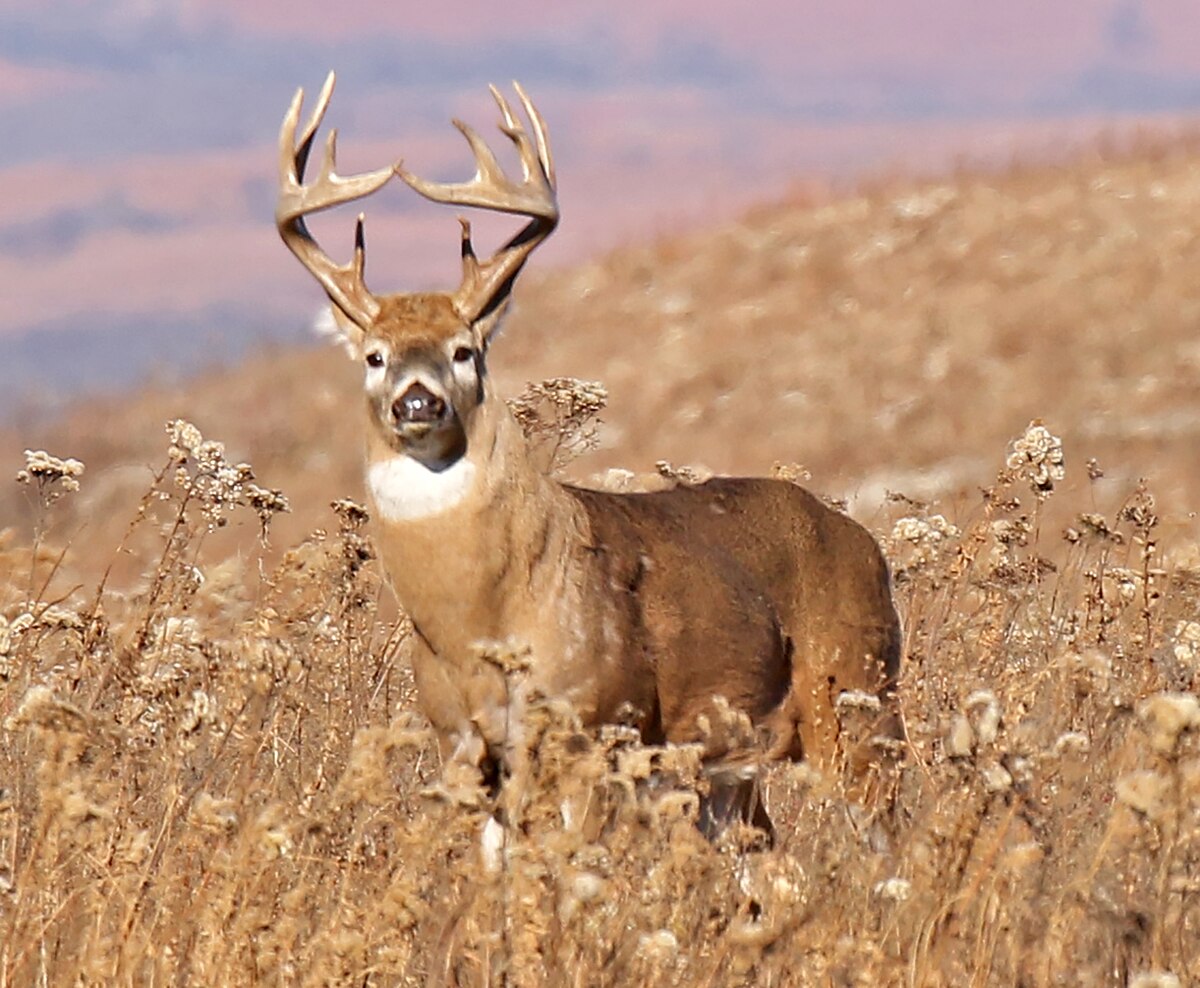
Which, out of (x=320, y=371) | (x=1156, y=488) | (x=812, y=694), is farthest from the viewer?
(x=320, y=371)

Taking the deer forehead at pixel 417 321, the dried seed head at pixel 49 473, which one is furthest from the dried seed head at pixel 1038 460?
the dried seed head at pixel 49 473

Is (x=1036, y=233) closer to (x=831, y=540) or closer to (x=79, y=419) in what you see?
(x=79, y=419)

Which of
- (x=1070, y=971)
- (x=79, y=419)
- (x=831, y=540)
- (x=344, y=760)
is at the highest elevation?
(x=79, y=419)

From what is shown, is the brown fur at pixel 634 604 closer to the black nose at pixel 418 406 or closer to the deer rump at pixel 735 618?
the deer rump at pixel 735 618

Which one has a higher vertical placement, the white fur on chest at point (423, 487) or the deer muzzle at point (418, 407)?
the deer muzzle at point (418, 407)

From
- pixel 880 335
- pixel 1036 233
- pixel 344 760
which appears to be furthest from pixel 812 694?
pixel 1036 233

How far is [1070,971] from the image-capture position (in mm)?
4250

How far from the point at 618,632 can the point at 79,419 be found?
93.9 feet

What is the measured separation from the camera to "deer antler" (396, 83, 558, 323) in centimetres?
691

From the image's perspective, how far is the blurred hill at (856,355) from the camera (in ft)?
88.2

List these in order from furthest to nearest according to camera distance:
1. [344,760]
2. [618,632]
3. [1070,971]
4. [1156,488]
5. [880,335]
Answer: [880,335], [1156,488], [618,632], [344,760], [1070,971]

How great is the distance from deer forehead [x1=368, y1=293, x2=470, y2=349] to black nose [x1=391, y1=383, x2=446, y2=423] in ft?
0.90

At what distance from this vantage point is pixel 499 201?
22.8ft

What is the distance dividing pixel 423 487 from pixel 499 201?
0.86 metres
